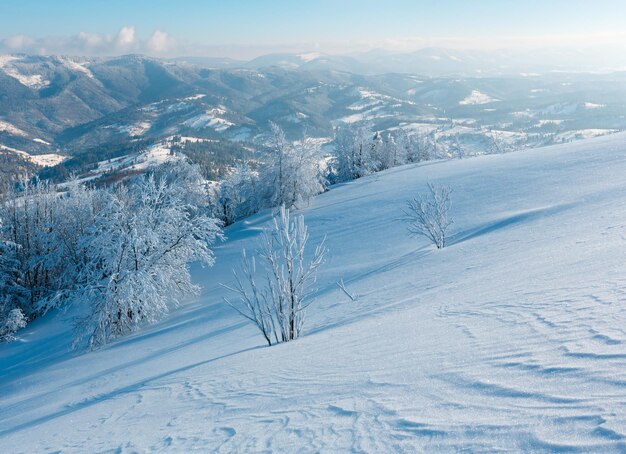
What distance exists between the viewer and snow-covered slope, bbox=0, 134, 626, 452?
3424mm

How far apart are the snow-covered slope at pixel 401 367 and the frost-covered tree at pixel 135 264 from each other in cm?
128

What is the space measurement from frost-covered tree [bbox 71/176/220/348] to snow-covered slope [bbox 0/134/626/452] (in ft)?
4.21

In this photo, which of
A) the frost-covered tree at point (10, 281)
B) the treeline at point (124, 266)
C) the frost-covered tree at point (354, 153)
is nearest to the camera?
the treeline at point (124, 266)

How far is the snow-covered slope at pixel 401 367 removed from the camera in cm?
342

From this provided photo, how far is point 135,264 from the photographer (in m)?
17.9

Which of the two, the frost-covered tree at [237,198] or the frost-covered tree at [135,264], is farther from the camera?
the frost-covered tree at [237,198]

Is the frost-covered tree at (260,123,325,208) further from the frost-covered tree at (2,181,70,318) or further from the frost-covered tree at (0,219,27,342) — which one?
the frost-covered tree at (0,219,27,342)

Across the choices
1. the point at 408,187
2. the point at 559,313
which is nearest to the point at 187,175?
the point at 408,187

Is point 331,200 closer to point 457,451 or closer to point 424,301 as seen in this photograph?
point 424,301

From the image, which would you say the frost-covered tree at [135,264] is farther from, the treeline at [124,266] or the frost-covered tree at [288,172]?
the frost-covered tree at [288,172]

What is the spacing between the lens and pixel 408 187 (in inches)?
1208

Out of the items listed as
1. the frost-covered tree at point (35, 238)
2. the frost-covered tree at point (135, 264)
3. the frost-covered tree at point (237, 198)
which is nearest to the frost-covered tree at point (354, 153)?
the frost-covered tree at point (237, 198)

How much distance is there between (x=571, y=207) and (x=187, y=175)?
42547 millimetres

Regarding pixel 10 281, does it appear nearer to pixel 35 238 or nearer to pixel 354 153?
pixel 35 238
